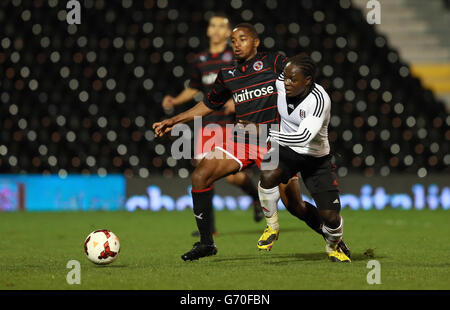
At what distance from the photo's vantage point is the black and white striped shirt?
5258mm

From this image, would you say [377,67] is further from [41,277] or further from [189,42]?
[41,277]

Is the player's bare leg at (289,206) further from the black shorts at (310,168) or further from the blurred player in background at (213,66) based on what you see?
the blurred player in background at (213,66)

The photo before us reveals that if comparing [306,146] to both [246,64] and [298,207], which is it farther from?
[246,64]

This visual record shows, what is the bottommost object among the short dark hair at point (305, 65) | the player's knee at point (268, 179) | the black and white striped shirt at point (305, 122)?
the player's knee at point (268, 179)

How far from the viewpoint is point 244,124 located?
5.83 meters

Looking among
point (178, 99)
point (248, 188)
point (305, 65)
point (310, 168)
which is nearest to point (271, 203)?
point (310, 168)

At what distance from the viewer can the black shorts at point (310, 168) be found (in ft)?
17.7

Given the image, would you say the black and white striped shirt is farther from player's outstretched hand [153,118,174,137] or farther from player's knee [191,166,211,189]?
player's outstretched hand [153,118,174,137]

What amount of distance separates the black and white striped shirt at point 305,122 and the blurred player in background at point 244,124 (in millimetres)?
321

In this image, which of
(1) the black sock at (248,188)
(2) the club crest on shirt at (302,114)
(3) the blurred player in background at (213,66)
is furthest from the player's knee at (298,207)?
(1) the black sock at (248,188)

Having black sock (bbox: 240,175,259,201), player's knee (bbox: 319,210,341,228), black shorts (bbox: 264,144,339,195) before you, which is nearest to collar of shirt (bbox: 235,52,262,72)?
black shorts (bbox: 264,144,339,195)
